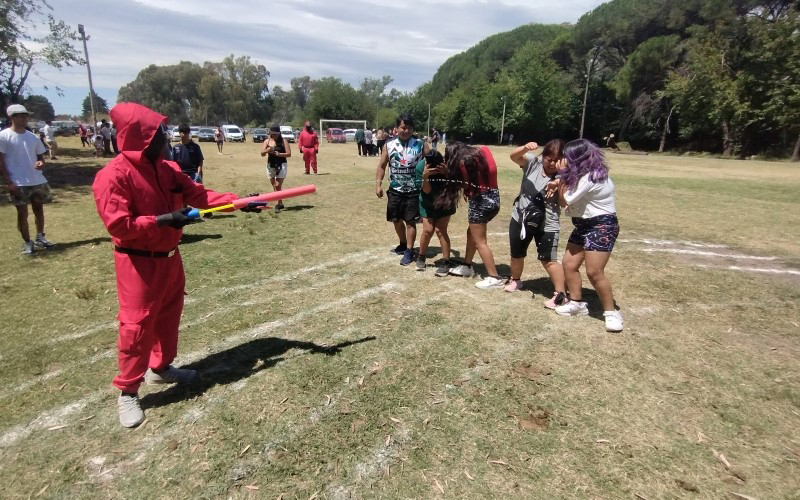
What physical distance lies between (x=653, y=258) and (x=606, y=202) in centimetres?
351

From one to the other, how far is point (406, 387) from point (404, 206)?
330 centimetres

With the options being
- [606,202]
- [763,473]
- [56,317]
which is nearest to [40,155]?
[56,317]

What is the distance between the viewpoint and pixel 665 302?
5336 mm

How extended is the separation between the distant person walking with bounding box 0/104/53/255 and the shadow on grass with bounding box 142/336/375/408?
523 cm

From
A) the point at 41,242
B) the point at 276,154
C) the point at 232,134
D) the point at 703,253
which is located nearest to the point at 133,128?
the point at 41,242

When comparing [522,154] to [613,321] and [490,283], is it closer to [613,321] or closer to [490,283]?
[490,283]

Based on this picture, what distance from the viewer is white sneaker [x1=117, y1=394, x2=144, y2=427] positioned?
309 centimetres

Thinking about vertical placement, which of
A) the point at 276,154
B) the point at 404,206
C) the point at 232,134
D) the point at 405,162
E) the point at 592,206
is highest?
the point at 232,134

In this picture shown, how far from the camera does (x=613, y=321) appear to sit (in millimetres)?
4480

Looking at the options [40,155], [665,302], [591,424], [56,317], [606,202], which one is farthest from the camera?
[40,155]

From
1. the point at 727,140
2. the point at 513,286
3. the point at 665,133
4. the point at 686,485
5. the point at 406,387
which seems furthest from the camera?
the point at 665,133

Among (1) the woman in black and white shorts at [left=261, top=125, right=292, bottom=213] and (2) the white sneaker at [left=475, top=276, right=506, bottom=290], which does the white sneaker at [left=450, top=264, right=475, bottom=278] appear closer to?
(2) the white sneaker at [left=475, top=276, right=506, bottom=290]

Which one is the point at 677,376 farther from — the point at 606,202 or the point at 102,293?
the point at 102,293

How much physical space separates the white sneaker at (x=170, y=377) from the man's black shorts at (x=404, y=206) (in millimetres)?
3461
